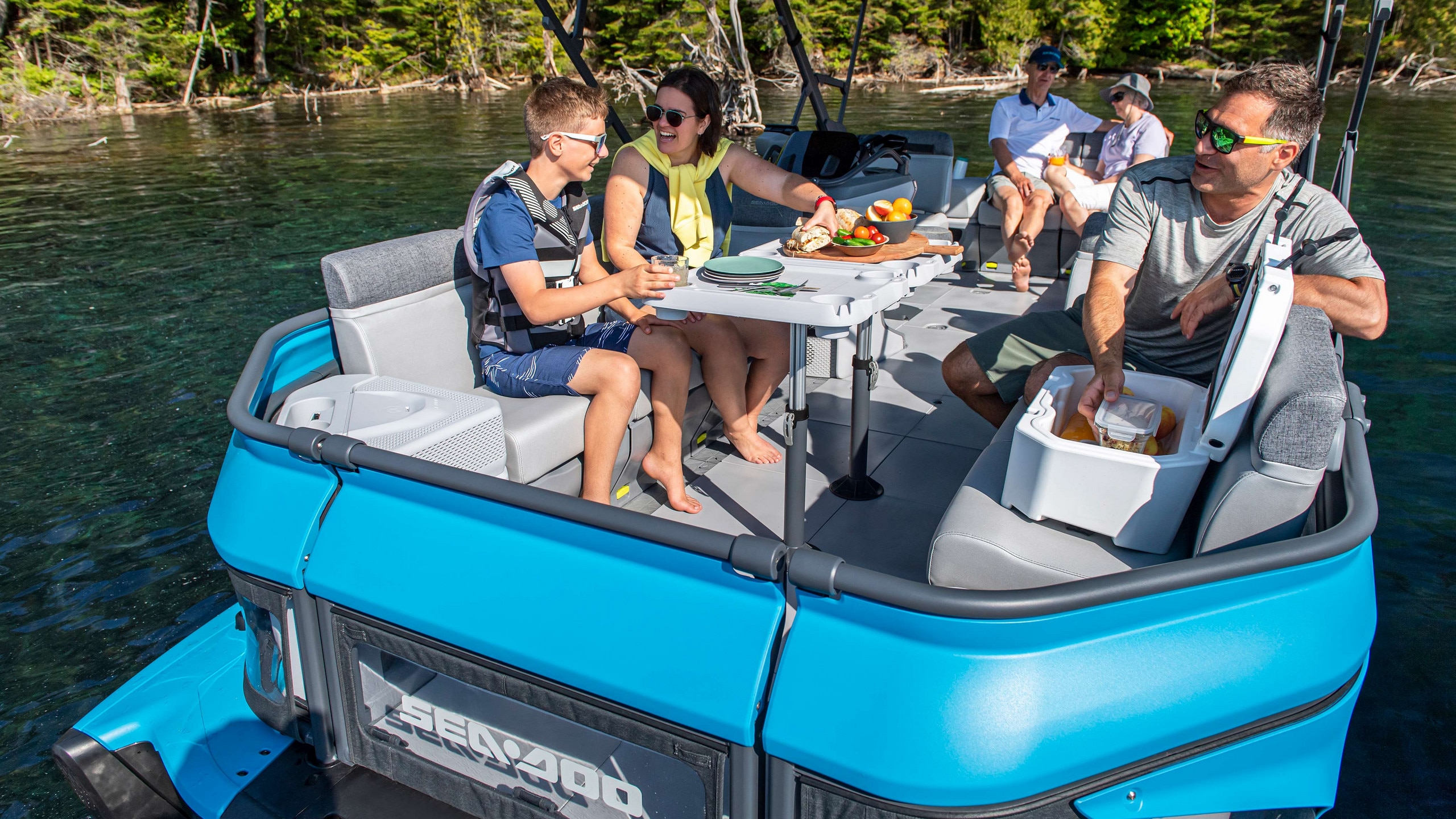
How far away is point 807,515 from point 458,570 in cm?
124

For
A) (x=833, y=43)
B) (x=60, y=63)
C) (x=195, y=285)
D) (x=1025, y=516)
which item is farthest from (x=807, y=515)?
(x=833, y=43)

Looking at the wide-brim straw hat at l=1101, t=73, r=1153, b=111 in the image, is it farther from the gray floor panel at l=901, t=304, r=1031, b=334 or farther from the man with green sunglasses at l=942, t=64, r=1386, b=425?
the man with green sunglasses at l=942, t=64, r=1386, b=425

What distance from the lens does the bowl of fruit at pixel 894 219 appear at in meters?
2.54

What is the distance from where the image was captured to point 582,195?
276 centimetres

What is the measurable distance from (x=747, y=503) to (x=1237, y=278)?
4.60 feet

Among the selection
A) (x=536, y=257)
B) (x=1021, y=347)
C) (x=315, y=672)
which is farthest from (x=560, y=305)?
(x=1021, y=347)

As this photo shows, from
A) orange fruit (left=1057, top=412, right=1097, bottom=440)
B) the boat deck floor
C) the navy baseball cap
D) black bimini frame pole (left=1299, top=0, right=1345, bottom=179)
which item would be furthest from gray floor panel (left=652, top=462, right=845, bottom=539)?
the navy baseball cap

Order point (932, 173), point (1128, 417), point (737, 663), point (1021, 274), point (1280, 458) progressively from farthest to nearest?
point (932, 173)
point (1021, 274)
point (1128, 417)
point (1280, 458)
point (737, 663)

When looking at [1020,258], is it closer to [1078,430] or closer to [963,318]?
[963,318]

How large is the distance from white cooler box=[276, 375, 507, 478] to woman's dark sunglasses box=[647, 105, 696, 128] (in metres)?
1.03

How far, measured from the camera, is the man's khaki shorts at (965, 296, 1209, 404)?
2.58 meters

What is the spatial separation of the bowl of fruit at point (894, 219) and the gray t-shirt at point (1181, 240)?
503mm

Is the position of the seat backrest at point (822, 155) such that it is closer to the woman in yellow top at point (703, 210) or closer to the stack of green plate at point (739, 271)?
the woman in yellow top at point (703, 210)

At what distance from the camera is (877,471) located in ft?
9.64
